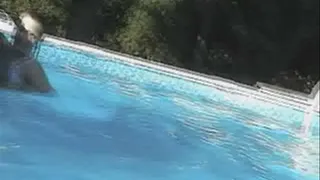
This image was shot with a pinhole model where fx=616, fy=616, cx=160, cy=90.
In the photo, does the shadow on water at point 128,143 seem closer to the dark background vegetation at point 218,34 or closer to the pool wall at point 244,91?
the pool wall at point 244,91

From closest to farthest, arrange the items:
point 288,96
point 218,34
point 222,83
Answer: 1. point 288,96
2. point 222,83
3. point 218,34

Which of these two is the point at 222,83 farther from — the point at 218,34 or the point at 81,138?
the point at 81,138

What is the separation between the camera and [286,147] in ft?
30.7

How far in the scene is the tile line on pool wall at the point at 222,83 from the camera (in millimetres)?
12875

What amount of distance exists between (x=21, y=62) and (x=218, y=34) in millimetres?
10621

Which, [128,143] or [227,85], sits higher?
[227,85]

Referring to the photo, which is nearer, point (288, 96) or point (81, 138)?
point (81, 138)

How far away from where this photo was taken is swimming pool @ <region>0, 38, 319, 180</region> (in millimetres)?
6520

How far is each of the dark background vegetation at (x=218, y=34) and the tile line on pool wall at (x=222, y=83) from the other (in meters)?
1.57

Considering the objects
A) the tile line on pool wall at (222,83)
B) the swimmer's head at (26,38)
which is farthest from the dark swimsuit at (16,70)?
the tile line on pool wall at (222,83)

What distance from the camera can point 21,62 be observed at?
27.7 ft

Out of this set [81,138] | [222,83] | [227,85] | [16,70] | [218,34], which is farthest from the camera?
[218,34]

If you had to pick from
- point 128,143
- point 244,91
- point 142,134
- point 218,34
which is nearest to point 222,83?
point 244,91

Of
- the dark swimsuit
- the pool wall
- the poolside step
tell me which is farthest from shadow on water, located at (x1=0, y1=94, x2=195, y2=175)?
the poolside step
